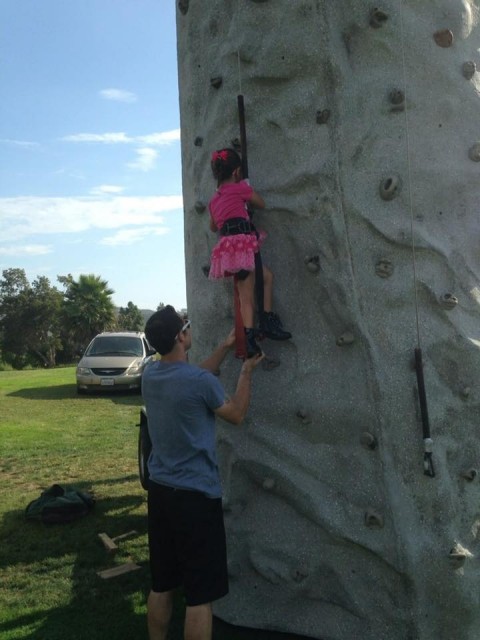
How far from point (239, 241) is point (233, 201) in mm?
297

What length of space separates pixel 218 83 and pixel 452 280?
2.24 metres

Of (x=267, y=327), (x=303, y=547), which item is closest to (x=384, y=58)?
(x=267, y=327)

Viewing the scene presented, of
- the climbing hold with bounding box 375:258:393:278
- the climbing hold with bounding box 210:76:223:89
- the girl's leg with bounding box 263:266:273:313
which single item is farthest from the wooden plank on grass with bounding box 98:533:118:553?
the climbing hold with bounding box 210:76:223:89

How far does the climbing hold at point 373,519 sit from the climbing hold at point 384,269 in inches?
61.1

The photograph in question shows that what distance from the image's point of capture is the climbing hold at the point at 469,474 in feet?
13.9

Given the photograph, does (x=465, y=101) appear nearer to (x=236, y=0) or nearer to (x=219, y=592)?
(x=236, y=0)

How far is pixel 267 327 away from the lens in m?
4.46

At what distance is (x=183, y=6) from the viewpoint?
204 inches

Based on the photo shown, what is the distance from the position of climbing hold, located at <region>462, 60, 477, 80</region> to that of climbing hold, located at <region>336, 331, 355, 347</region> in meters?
Answer: 2.01

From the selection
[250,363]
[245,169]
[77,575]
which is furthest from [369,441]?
[77,575]

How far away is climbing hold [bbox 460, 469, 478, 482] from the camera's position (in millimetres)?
4230

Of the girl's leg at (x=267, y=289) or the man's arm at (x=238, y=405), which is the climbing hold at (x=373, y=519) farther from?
the girl's leg at (x=267, y=289)

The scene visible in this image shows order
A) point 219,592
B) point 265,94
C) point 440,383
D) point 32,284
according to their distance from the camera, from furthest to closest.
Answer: point 32,284 < point 265,94 < point 440,383 < point 219,592

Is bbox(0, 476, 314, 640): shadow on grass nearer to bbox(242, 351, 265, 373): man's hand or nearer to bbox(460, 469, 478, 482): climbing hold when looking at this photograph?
bbox(460, 469, 478, 482): climbing hold
